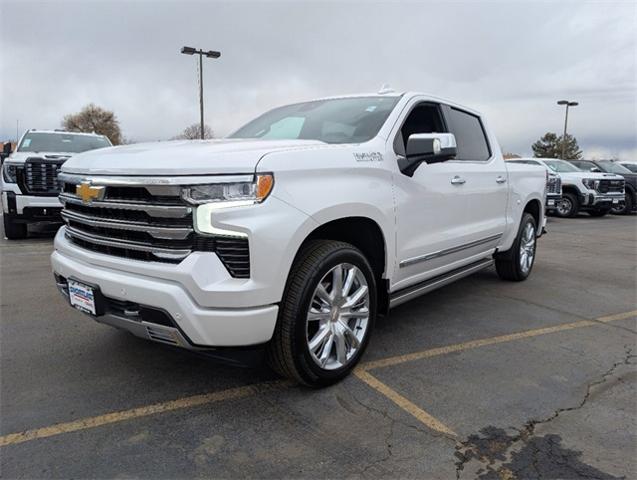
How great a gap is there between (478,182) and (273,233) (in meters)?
2.77

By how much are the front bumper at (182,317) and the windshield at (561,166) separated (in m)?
17.3

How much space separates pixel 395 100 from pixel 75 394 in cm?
300

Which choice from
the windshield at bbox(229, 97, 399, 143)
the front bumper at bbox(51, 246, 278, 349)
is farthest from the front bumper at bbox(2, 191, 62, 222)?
the front bumper at bbox(51, 246, 278, 349)

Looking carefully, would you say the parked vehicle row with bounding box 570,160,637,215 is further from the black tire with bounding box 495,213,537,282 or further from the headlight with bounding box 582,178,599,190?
the black tire with bounding box 495,213,537,282

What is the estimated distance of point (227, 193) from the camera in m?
2.54

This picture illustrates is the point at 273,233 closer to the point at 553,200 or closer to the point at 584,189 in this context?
the point at 553,200

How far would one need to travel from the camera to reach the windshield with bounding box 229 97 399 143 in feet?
12.1

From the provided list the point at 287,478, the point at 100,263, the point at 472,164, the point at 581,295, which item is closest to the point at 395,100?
the point at 472,164

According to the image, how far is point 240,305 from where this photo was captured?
254 centimetres

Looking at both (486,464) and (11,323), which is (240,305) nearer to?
(486,464)

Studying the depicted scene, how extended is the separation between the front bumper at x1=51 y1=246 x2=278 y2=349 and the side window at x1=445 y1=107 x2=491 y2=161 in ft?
9.02

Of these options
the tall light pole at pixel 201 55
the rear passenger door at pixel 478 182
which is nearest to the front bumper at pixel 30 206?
the rear passenger door at pixel 478 182

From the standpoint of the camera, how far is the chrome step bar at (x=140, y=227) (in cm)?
254

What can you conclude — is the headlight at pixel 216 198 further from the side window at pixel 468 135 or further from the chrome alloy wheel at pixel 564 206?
the chrome alloy wheel at pixel 564 206
